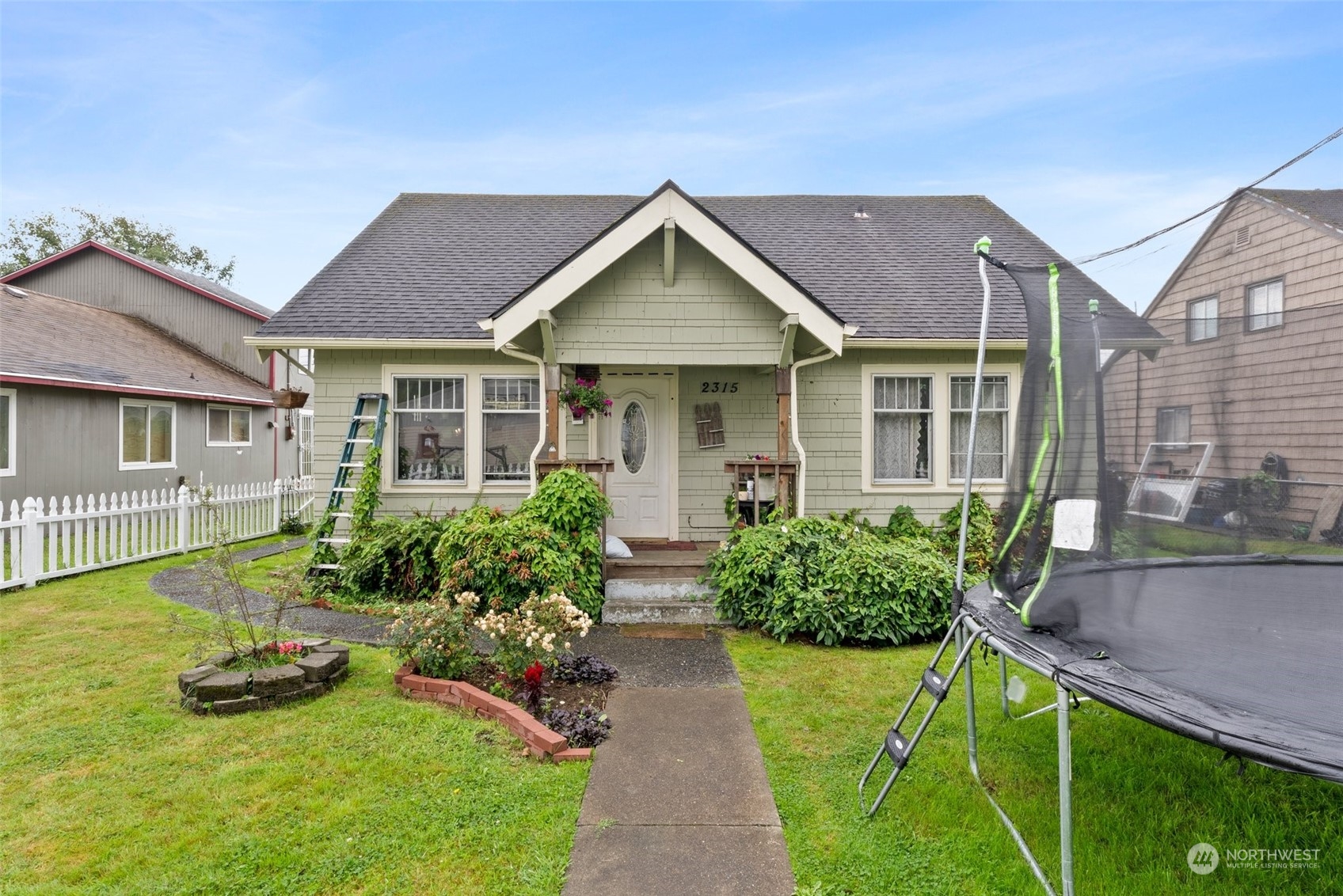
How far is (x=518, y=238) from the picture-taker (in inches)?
431

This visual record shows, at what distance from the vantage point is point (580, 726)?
386 centimetres

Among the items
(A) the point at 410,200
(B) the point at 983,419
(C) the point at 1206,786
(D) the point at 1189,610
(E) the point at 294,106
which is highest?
(E) the point at 294,106

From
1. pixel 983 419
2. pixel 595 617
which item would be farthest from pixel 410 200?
pixel 983 419

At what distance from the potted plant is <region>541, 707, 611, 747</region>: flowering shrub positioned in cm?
435

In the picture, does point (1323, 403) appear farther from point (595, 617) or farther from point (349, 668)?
point (349, 668)

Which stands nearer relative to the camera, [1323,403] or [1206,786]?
[1323,403]

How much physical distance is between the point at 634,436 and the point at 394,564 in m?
3.36

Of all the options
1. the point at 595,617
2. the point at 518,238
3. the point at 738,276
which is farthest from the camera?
the point at 518,238

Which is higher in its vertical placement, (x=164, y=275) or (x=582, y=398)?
(x=164, y=275)

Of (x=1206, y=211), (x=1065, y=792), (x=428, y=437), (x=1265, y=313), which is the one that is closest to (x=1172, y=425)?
(x=1265, y=313)

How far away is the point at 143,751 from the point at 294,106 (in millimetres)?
12702

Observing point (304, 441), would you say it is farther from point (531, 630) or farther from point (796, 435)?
point (531, 630)

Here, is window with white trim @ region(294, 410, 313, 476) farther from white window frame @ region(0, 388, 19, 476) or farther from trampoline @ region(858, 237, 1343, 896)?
trampoline @ region(858, 237, 1343, 896)

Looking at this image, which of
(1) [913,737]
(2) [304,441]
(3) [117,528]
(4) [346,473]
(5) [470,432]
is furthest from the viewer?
(2) [304,441]
